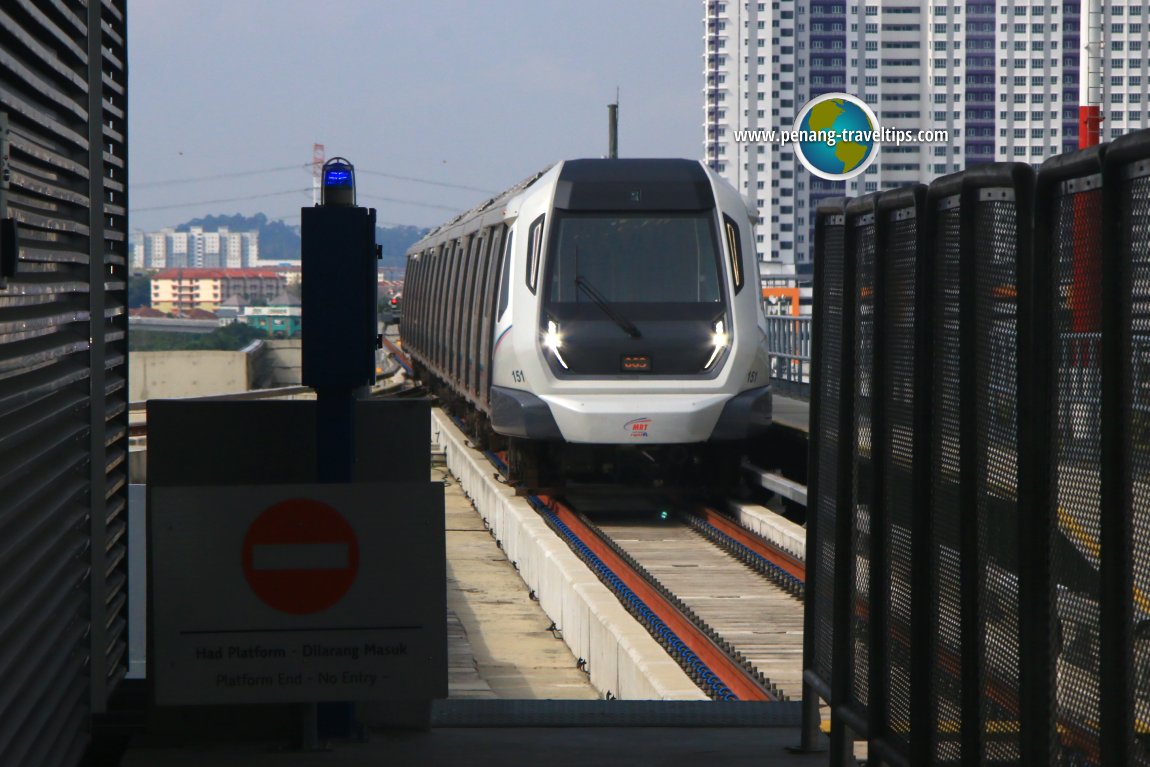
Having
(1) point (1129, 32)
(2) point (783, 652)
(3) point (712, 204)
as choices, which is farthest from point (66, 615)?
(1) point (1129, 32)

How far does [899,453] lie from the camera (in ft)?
A: 14.1

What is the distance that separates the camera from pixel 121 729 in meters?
5.46

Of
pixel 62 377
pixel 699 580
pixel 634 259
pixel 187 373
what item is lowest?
pixel 187 373

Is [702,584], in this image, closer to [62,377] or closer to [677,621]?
[677,621]

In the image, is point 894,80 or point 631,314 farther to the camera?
point 894,80

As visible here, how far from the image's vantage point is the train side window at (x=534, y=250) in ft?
49.8

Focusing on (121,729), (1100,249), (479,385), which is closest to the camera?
(1100,249)

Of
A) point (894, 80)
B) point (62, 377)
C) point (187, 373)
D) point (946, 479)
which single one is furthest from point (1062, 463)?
point (894, 80)

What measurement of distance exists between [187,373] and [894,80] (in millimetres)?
65919

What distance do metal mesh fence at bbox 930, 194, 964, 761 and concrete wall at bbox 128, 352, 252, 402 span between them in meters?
47.4

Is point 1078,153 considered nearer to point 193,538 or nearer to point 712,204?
point 193,538

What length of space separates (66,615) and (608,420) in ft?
32.6
